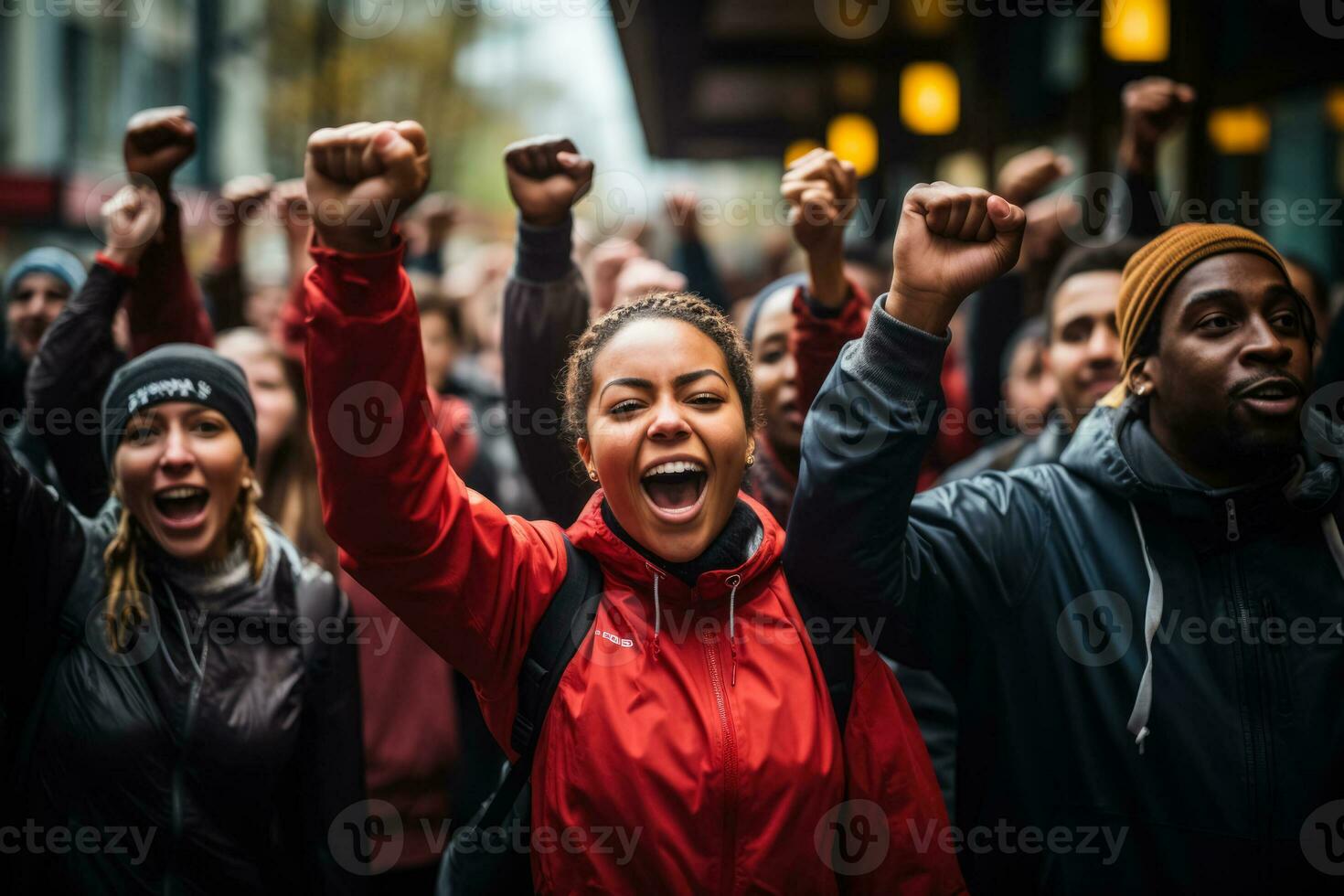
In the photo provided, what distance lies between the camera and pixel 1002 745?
2312 millimetres

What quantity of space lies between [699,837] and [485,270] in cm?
517

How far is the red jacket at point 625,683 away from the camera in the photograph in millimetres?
1807

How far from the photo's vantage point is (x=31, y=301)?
12.6ft

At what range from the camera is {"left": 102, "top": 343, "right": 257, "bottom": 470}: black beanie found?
2717 millimetres

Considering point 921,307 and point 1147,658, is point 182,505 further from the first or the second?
point 1147,658

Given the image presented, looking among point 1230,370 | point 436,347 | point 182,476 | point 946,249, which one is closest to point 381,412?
point 946,249

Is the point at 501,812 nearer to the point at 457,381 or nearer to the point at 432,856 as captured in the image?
the point at 432,856

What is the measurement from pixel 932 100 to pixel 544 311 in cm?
680

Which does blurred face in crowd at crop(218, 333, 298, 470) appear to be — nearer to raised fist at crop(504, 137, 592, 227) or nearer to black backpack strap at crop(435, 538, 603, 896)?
raised fist at crop(504, 137, 592, 227)

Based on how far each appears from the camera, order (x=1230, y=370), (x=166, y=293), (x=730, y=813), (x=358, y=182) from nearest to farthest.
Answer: (x=358, y=182)
(x=730, y=813)
(x=1230, y=370)
(x=166, y=293)

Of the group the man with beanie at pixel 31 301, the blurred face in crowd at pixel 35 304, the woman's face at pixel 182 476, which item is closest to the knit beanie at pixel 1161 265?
the woman's face at pixel 182 476

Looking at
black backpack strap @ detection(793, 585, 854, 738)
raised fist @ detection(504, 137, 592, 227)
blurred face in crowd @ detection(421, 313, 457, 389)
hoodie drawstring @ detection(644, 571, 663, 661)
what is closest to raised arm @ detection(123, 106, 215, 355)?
raised fist @ detection(504, 137, 592, 227)

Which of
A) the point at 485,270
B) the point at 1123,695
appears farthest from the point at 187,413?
the point at 485,270

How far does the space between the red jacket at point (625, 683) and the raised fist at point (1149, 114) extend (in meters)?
2.15
